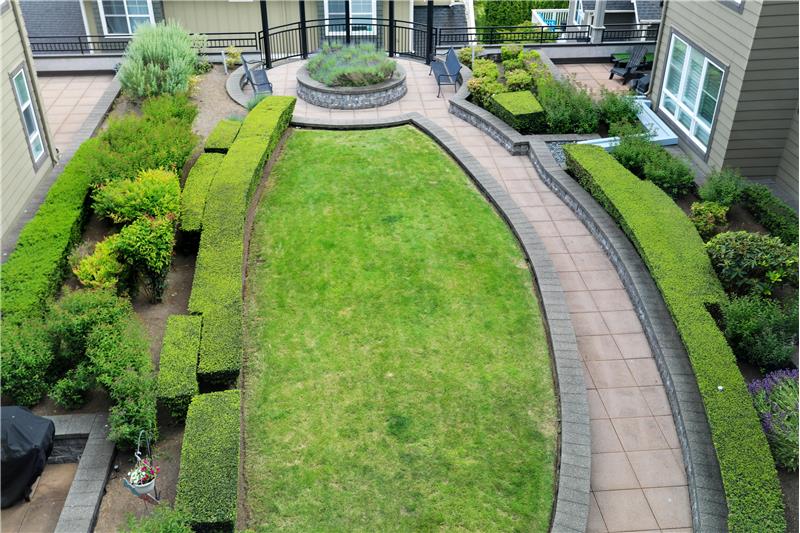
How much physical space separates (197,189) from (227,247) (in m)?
1.89

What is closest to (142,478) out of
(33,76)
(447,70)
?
(33,76)

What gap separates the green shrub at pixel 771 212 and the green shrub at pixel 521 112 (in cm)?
484

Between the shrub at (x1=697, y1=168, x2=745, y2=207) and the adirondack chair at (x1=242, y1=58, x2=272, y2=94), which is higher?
the adirondack chair at (x1=242, y1=58, x2=272, y2=94)

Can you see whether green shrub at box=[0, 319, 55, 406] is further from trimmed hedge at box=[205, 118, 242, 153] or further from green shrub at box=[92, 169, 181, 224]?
trimmed hedge at box=[205, 118, 242, 153]

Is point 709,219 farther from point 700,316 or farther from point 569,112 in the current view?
point 569,112

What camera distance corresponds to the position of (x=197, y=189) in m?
12.6

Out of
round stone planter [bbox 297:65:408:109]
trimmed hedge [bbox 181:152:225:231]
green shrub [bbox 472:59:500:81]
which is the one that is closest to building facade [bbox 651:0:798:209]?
green shrub [bbox 472:59:500:81]

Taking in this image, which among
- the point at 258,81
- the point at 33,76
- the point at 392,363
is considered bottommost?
the point at 392,363

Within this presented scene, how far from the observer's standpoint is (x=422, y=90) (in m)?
19.0

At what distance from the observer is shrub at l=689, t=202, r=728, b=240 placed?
12156 millimetres

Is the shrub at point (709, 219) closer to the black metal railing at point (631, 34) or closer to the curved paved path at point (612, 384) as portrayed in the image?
the curved paved path at point (612, 384)

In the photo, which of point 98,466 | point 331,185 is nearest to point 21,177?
point 331,185

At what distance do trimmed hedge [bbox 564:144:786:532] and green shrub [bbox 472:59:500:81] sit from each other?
14.3 feet

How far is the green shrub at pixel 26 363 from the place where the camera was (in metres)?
8.71
